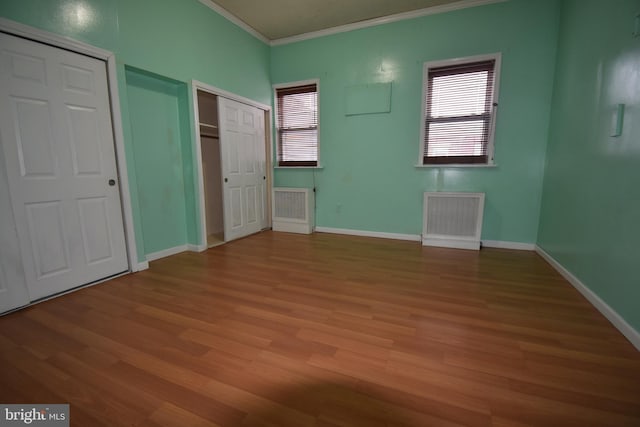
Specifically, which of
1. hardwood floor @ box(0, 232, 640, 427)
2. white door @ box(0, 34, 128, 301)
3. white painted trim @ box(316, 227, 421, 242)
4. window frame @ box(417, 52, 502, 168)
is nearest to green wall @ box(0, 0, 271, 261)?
white door @ box(0, 34, 128, 301)

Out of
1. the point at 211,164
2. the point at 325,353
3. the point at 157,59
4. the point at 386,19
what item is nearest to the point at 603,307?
the point at 325,353

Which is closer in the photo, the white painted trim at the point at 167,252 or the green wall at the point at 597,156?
the green wall at the point at 597,156

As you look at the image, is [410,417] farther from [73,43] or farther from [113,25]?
[113,25]

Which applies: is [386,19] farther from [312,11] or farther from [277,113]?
[277,113]

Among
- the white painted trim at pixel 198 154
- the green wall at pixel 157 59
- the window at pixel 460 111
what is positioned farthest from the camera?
the window at pixel 460 111

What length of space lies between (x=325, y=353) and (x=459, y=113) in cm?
351

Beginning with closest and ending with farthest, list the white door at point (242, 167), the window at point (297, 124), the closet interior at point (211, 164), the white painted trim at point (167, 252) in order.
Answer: the white painted trim at point (167, 252) → the white door at point (242, 167) → the closet interior at point (211, 164) → the window at point (297, 124)

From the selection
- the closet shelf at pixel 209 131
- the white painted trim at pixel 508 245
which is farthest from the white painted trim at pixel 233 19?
the white painted trim at pixel 508 245

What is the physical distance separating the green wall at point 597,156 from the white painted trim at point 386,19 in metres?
Answer: 1.04

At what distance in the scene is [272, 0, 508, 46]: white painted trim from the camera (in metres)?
3.37

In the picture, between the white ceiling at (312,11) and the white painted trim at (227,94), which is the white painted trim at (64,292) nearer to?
the white painted trim at (227,94)

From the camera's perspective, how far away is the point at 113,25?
2.47 metres

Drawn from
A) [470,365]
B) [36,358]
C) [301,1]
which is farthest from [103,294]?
[301,1]

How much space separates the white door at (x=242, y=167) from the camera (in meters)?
3.85
